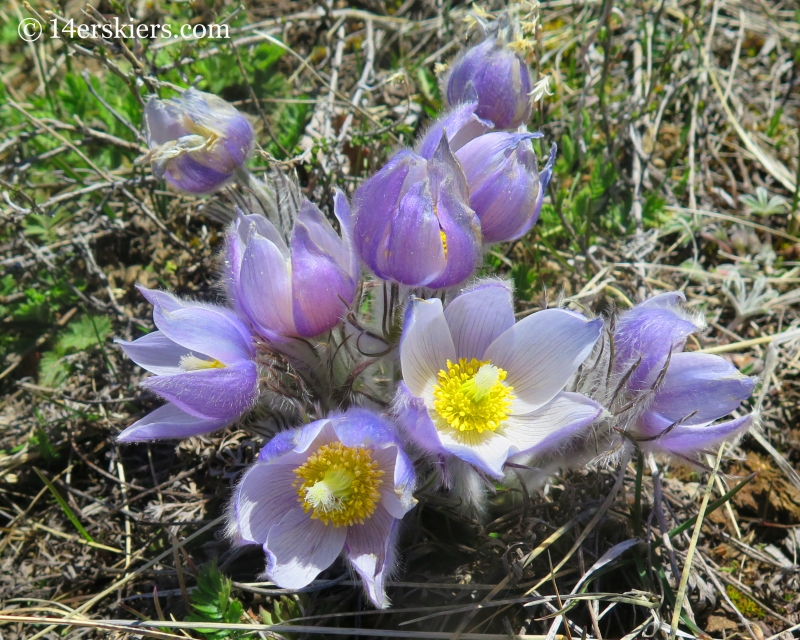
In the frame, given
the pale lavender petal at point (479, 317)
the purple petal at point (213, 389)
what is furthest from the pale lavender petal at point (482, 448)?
the purple petal at point (213, 389)

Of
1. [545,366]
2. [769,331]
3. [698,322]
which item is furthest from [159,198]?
[769,331]

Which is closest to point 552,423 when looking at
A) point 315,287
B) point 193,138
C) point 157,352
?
point 315,287

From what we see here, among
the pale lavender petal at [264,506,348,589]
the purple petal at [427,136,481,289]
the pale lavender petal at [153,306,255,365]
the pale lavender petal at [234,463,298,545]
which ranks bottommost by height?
the pale lavender petal at [264,506,348,589]

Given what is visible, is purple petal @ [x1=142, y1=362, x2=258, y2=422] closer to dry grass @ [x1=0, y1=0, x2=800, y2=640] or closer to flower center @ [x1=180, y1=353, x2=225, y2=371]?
flower center @ [x1=180, y1=353, x2=225, y2=371]

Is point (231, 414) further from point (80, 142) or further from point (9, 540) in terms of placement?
point (80, 142)

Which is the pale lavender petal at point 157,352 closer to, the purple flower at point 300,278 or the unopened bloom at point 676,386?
the purple flower at point 300,278

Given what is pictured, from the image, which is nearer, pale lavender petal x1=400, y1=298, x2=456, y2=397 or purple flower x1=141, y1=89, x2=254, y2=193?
pale lavender petal x1=400, y1=298, x2=456, y2=397

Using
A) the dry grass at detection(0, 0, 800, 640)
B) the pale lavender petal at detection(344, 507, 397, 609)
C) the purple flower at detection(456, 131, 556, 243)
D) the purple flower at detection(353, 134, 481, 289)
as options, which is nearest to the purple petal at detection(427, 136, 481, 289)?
the purple flower at detection(353, 134, 481, 289)
